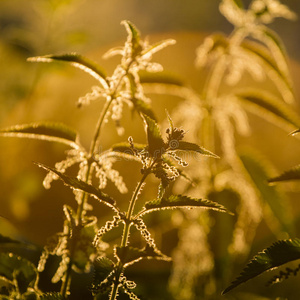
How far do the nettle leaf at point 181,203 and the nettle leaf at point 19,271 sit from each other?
0.69 feet

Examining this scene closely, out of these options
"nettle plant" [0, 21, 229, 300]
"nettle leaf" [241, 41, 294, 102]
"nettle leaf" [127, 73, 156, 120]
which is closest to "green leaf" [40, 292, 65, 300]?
"nettle plant" [0, 21, 229, 300]

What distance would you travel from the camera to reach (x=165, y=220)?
35.5 inches

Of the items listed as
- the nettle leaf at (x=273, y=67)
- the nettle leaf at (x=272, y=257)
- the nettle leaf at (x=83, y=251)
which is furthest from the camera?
the nettle leaf at (x=273, y=67)

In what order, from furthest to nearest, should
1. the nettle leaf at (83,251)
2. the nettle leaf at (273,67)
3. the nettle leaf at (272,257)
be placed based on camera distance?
1. the nettle leaf at (273,67)
2. the nettle leaf at (83,251)
3. the nettle leaf at (272,257)

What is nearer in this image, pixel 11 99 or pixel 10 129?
pixel 10 129

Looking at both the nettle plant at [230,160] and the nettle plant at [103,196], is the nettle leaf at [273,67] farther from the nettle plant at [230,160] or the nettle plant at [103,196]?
the nettle plant at [103,196]

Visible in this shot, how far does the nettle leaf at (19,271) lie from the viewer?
546mm

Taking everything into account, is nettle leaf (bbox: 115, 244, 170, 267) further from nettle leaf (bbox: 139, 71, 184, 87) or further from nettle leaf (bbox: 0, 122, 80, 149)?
nettle leaf (bbox: 139, 71, 184, 87)

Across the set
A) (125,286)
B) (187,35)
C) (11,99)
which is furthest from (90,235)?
(187,35)

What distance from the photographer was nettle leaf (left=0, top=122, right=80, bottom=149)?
19.5 inches

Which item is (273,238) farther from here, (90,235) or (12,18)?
(12,18)

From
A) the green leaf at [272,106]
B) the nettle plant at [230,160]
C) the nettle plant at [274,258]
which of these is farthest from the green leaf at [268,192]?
the nettle plant at [274,258]

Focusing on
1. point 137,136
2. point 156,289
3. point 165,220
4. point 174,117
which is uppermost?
point 137,136

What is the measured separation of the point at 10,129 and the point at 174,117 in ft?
1.42
